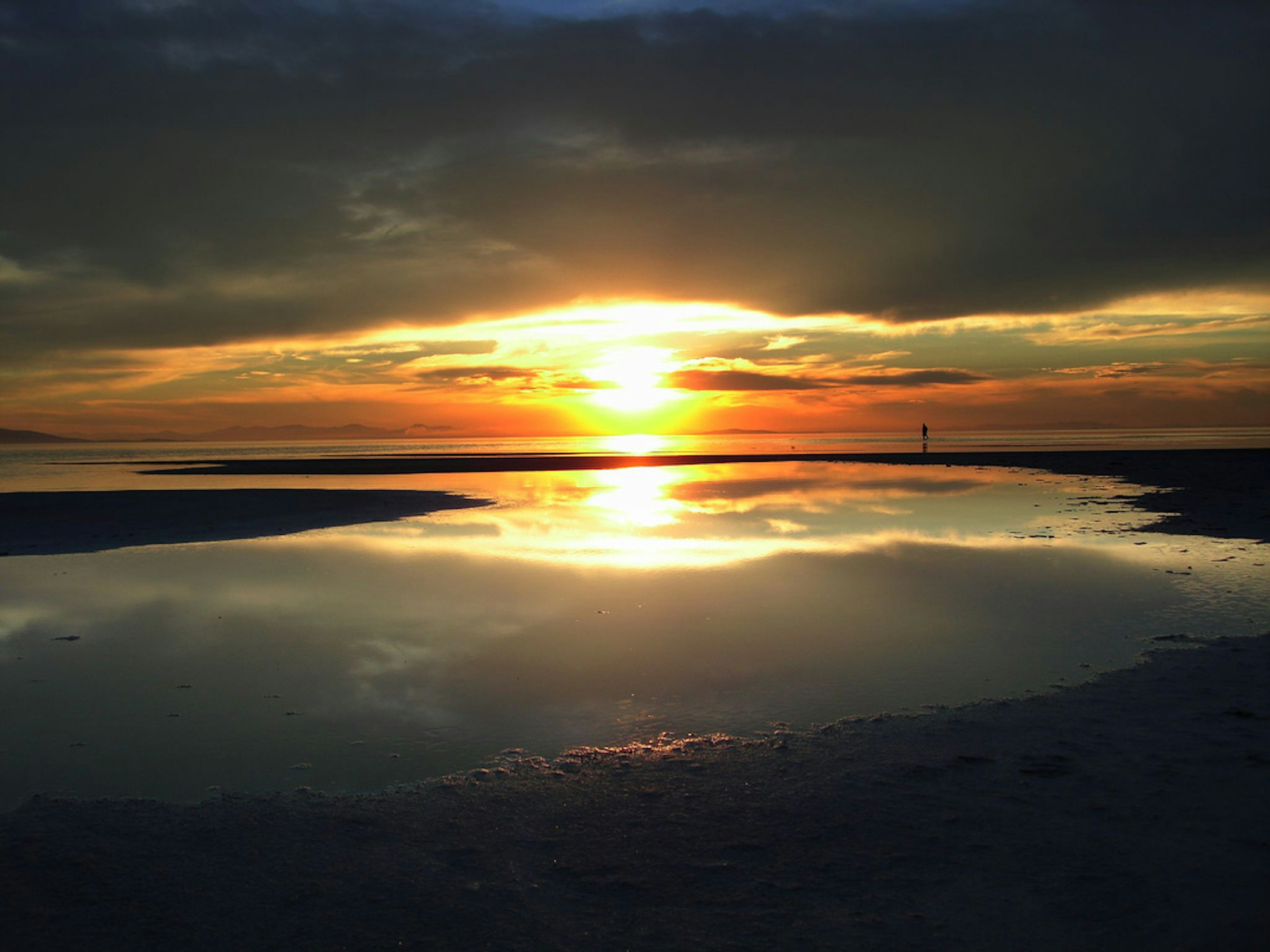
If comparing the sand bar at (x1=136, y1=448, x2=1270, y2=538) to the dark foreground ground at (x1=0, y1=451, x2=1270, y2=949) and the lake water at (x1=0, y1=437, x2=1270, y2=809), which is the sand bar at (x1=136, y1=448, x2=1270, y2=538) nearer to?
the lake water at (x1=0, y1=437, x2=1270, y2=809)

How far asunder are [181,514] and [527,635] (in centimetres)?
2156

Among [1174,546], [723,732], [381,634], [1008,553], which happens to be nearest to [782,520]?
[1008,553]

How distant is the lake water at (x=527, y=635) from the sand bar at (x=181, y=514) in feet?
8.53

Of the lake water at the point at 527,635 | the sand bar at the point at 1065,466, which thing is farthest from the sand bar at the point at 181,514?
the sand bar at the point at 1065,466

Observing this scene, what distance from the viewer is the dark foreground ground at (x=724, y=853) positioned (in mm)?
4559

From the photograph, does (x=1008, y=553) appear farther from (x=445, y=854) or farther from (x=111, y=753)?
(x=111, y=753)

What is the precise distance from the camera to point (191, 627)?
1202 cm

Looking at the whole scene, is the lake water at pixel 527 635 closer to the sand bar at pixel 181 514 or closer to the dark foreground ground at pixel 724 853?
the dark foreground ground at pixel 724 853

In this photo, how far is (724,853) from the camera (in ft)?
17.7

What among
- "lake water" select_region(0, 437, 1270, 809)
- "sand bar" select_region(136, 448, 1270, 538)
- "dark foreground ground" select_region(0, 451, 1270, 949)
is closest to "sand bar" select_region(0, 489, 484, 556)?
"lake water" select_region(0, 437, 1270, 809)

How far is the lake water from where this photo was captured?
7555 mm

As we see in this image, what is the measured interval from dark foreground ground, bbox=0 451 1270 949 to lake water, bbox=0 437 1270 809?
0.72 metres

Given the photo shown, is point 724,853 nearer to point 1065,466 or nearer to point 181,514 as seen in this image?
point 181,514

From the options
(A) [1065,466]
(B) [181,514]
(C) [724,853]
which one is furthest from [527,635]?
(A) [1065,466]
